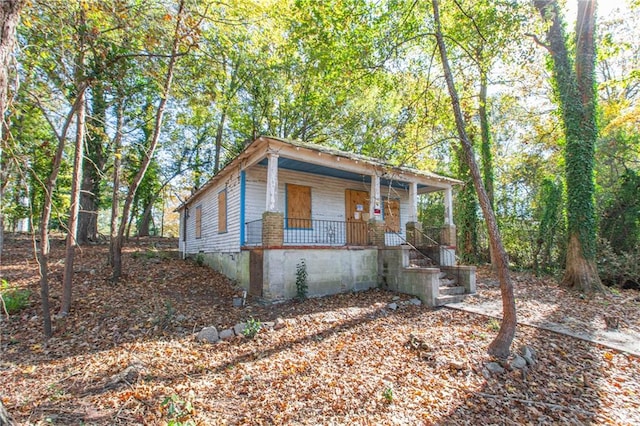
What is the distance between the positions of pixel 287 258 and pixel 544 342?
543 centimetres

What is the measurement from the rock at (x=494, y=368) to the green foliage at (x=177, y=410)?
3839 millimetres

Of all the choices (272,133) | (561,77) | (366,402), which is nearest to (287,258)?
(366,402)

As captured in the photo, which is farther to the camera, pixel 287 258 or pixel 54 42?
pixel 287 258

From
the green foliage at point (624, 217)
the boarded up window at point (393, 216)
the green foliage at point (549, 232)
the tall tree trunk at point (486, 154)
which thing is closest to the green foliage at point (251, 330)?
the boarded up window at point (393, 216)

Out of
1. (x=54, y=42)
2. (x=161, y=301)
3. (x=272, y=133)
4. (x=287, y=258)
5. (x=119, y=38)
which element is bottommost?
(x=161, y=301)

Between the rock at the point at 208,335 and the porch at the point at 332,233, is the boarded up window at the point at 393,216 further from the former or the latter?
the rock at the point at 208,335

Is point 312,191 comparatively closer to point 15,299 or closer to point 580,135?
point 15,299

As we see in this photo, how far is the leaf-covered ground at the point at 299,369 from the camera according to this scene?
3326 millimetres

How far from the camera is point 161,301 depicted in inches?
284

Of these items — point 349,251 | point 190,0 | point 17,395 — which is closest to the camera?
point 17,395

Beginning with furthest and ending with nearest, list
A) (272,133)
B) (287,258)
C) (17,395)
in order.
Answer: (272,133) → (287,258) → (17,395)

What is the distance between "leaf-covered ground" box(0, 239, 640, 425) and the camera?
10.9ft

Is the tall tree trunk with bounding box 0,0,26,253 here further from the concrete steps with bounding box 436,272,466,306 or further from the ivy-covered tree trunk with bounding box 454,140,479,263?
the ivy-covered tree trunk with bounding box 454,140,479,263

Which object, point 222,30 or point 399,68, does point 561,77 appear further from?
point 222,30
